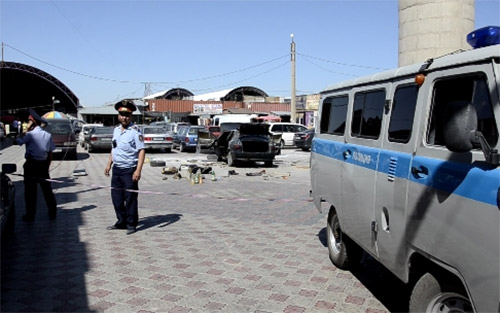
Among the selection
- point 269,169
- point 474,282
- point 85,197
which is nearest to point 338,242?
point 474,282

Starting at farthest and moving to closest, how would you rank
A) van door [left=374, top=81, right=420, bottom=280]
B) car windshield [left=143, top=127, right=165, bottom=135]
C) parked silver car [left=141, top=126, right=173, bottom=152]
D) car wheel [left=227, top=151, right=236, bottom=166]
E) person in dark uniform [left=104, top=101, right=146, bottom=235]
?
1. car windshield [left=143, top=127, right=165, bottom=135]
2. parked silver car [left=141, top=126, right=173, bottom=152]
3. car wheel [left=227, top=151, right=236, bottom=166]
4. person in dark uniform [left=104, top=101, right=146, bottom=235]
5. van door [left=374, top=81, right=420, bottom=280]

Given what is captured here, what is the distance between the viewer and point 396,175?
11.5 ft

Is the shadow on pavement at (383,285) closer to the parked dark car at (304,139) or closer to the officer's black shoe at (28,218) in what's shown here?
the officer's black shoe at (28,218)

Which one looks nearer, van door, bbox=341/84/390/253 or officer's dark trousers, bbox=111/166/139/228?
van door, bbox=341/84/390/253

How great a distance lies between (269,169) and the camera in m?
17.4

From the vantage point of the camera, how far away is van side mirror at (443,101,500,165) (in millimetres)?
2469

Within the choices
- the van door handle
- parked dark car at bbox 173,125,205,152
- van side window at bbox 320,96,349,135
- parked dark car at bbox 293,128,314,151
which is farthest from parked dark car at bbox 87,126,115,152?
the van door handle

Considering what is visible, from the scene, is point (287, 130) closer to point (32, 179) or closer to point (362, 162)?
point (32, 179)

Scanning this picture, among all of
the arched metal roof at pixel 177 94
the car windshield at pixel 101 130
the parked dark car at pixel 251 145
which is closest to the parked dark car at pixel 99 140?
the car windshield at pixel 101 130

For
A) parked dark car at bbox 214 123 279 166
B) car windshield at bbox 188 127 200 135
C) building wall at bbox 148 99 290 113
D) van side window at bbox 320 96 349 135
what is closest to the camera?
van side window at bbox 320 96 349 135

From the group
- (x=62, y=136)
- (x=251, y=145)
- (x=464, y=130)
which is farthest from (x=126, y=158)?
(x=62, y=136)

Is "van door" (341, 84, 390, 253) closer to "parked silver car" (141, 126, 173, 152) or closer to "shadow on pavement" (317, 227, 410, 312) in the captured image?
"shadow on pavement" (317, 227, 410, 312)

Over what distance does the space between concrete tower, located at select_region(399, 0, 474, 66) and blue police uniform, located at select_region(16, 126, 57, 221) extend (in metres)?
12.2

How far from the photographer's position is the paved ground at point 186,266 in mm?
4340
